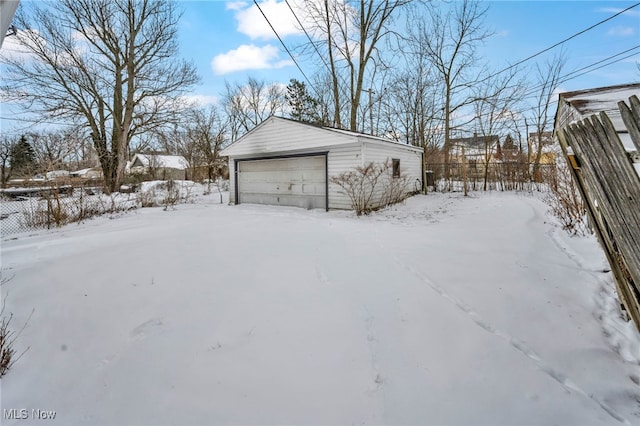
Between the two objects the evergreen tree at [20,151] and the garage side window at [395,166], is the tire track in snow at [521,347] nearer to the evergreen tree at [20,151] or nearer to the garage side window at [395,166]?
the garage side window at [395,166]

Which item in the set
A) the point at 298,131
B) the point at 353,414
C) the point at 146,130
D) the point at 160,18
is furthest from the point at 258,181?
the point at 160,18

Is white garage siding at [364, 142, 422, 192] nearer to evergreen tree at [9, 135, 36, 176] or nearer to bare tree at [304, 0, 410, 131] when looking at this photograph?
bare tree at [304, 0, 410, 131]

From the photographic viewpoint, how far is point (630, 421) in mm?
1485

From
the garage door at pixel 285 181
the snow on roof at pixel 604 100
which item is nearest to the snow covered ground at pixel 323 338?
the snow on roof at pixel 604 100

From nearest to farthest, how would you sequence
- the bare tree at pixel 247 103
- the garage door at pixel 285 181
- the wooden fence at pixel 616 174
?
the wooden fence at pixel 616 174 < the garage door at pixel 285 181 < the bare tree at pixel 247 103

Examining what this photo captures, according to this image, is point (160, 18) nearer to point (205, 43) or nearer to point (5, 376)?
point (205, 43)

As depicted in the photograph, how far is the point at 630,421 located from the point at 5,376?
3.76m

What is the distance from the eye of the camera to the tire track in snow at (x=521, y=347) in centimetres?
161

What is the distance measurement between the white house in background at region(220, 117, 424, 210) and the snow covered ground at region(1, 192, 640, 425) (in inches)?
215

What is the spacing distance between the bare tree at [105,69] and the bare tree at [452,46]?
13843mm

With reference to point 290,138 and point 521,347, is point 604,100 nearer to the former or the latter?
point 521,347

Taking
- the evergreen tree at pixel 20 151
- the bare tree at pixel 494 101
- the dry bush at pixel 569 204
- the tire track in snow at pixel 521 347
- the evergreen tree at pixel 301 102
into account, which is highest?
the evergreen tree at pixel 301 102

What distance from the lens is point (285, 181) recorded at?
35.3 ft

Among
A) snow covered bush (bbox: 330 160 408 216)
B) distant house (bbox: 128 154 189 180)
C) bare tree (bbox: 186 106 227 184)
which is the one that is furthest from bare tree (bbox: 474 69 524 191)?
distant house (bbox: 128 154 189 180)
